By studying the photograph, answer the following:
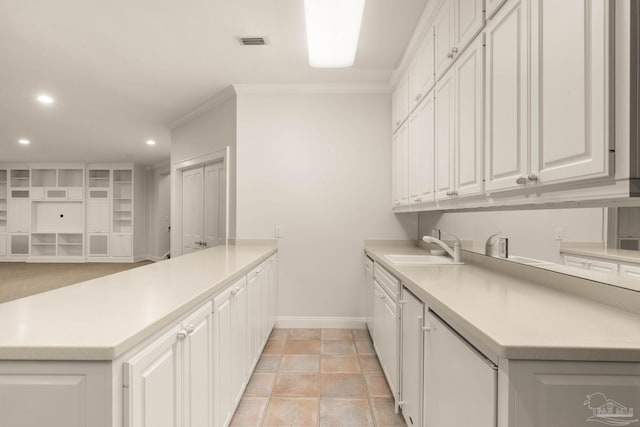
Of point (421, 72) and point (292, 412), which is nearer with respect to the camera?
point (292, 412)

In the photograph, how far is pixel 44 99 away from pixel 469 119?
15.8ft

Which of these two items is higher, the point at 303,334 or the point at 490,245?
the point at 490,245

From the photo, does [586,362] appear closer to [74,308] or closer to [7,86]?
[74,308]

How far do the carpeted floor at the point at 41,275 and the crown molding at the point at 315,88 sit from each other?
4.58 meters

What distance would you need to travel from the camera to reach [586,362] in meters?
0.79

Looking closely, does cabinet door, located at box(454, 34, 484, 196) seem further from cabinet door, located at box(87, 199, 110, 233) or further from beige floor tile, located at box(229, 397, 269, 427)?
cabinet door, located at box(87, 199, 110, 233)

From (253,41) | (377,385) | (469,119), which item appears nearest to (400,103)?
(253,41)

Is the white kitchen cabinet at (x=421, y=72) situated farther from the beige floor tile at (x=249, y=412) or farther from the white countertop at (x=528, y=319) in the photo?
the beige floor tile at (x=249, y=412)

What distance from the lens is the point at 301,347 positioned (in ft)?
10.1

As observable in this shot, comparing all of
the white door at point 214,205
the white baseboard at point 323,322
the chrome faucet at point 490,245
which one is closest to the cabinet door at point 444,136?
the chrome faucet at point 490,245

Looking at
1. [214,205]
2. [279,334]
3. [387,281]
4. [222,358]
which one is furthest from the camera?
[214,205]

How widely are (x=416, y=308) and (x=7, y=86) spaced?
15.5 feet

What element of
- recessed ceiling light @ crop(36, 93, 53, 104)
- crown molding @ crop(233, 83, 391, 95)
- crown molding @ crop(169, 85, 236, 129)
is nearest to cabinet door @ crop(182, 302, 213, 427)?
crown molding @ crop(233, 83, 391, 95)

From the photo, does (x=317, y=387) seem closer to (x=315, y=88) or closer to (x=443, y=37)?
(x=443, y=37)
